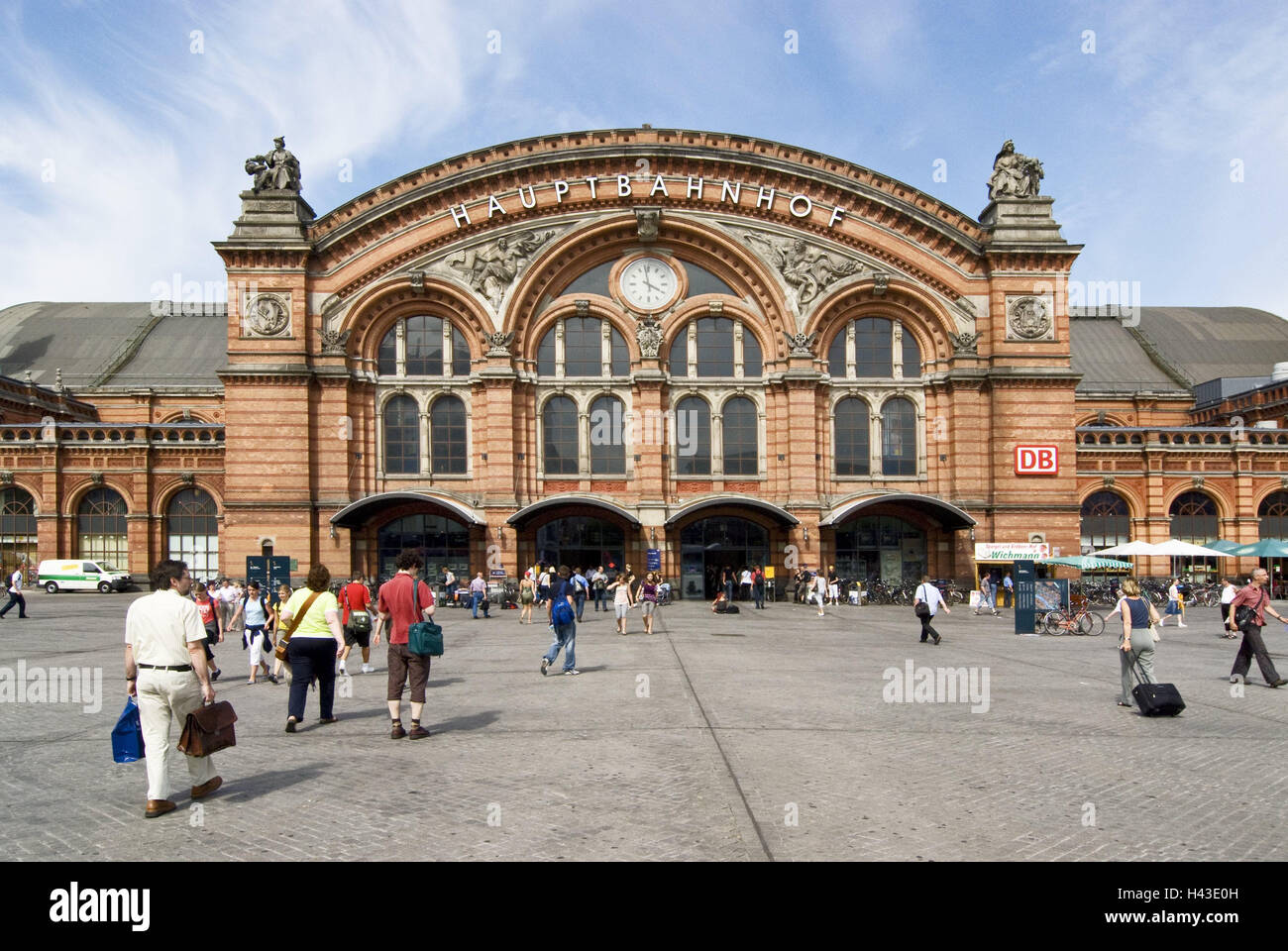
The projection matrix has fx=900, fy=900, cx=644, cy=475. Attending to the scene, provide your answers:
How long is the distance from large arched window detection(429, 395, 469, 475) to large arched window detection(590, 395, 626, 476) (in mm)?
5239

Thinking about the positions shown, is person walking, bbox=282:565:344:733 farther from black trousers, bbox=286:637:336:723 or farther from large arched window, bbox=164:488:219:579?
large arched window, bbox=164:488:219:579

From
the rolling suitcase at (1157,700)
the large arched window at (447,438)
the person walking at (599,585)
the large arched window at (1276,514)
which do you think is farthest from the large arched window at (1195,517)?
the rolling suitcase at (1157,700)

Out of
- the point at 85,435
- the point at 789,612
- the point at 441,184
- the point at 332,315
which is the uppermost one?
the point at 441,184

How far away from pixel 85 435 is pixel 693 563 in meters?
28.8

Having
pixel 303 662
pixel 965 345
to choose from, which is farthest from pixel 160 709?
pixel 965 345

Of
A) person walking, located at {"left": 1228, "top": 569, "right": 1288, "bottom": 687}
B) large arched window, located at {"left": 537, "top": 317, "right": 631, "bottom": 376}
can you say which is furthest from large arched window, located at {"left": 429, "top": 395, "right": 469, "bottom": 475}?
person walking, located at {"left": 1228, "top": 569, "right": 1288, "bottom": 687}

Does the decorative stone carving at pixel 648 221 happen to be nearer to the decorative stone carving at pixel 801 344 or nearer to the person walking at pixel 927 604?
the decorative stone carving at pixel 801 344

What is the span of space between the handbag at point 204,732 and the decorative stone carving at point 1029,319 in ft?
116

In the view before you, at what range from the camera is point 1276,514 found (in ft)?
139

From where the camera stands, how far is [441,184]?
36344 millimetres

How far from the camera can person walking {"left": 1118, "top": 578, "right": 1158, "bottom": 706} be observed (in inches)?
477

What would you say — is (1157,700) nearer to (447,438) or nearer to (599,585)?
(599,585)

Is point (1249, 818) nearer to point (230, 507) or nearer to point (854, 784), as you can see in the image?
point (854, 784)

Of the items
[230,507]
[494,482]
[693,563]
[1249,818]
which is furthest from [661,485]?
[1249,818]
